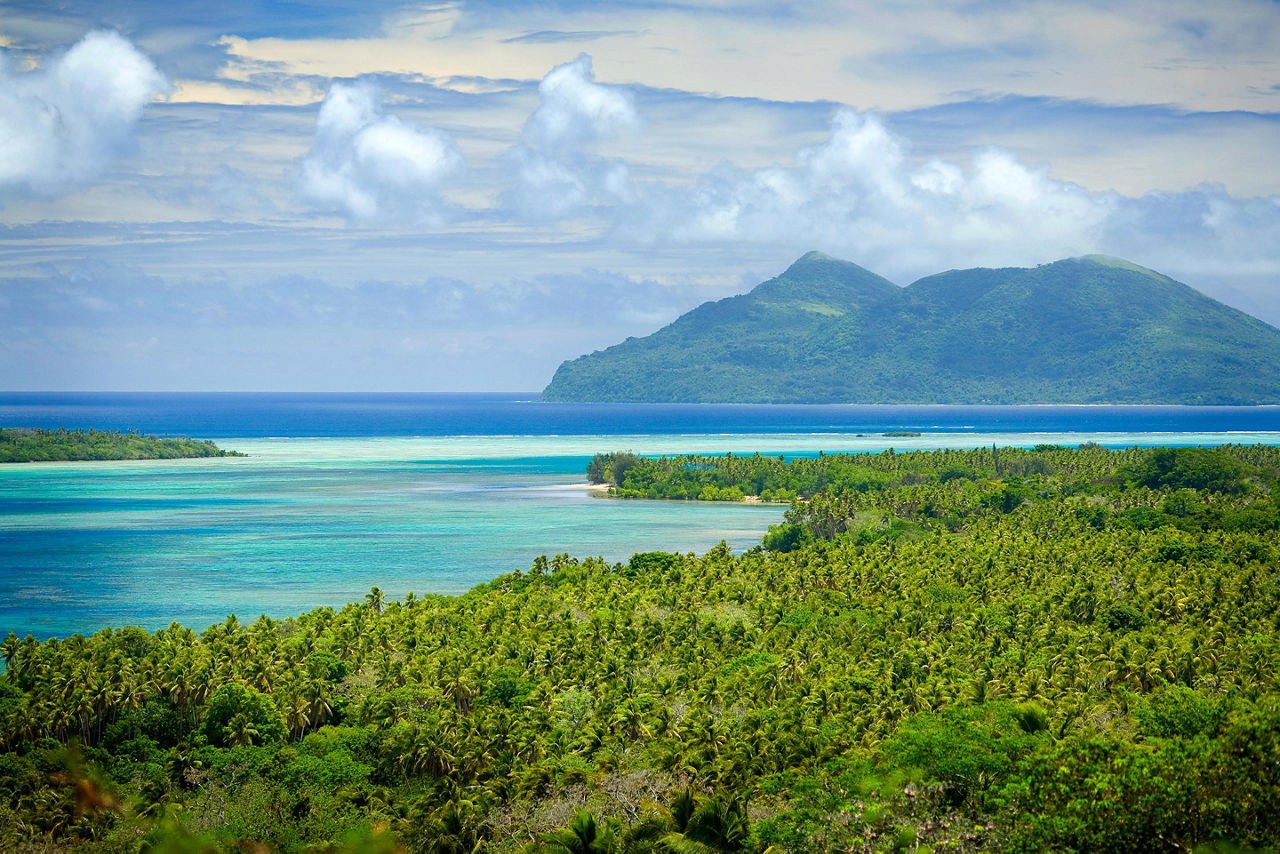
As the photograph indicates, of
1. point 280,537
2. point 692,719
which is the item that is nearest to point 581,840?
point 692,719

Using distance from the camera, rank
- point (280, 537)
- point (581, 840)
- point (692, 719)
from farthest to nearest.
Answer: point (280, 537) < point (692, 719) < point (581, 840)

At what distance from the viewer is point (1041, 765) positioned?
37.8 m

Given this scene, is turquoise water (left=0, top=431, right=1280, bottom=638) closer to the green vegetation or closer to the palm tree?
the green vegetation

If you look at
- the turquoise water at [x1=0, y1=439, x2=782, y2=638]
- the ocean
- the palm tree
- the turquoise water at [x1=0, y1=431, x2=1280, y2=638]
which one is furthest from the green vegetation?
the turquoise water at [x1=0, y1=439, x2=782, y2=638]

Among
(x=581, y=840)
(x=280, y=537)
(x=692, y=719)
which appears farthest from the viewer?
Answer: (x=280, y=537)

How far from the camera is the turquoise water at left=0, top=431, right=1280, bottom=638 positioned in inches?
3551

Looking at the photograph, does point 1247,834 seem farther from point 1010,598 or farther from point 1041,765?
point 1010,598

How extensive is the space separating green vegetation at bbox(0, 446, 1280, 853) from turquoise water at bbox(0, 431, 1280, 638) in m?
19.5

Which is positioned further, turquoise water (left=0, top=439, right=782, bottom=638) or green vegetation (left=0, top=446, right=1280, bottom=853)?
turquoise water (left=0, top=439, right=782, bottom=638)

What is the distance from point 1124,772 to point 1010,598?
127 ft

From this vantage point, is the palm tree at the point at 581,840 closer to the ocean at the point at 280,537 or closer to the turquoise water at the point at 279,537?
the ocean at the point at 280,537

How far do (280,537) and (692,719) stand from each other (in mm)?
82703

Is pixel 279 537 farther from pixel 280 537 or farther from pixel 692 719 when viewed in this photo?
pixel 692 719

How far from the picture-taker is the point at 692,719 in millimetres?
48781
